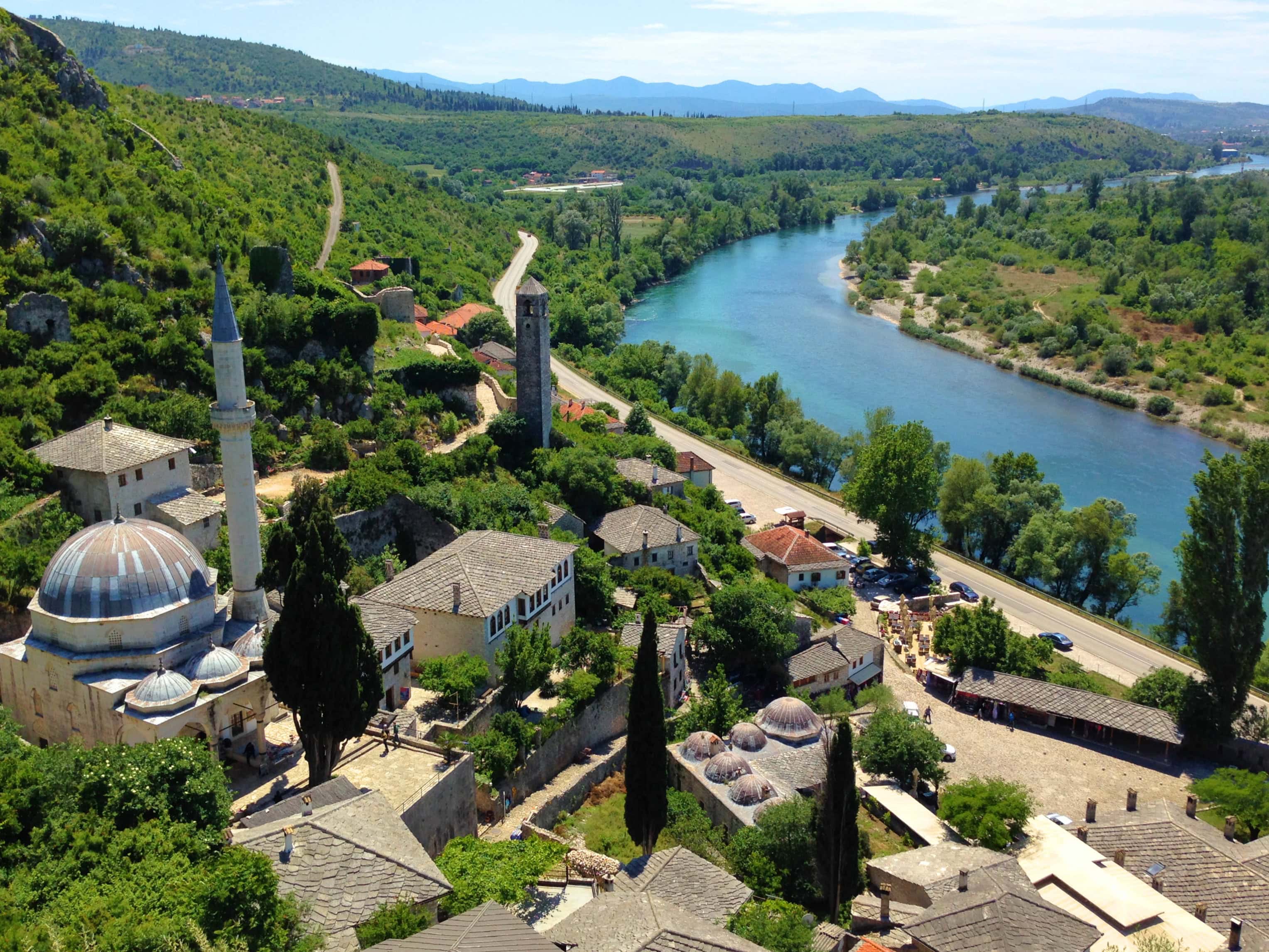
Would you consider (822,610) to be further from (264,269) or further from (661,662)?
(264,269)

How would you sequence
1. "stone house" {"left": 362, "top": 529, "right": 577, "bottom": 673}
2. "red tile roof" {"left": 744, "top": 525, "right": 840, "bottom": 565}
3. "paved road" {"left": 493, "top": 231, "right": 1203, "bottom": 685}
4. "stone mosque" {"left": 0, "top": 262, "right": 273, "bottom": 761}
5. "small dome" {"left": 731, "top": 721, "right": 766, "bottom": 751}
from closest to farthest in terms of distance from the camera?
"stone mosque" {"left": 0, "top": 262, "right": 273, "bottom": 761}
"stone house" {"left": 362, "top": 529, "right": 577, "bottom": 673}
"small dome" {"left": 731, "top": 721, "right": 766, "bottom": 751}
"paved road" {"left": 493, "top": 231, "right": 1203, "bottom": 685}
"red tile roof" {"left": 744, "top": 525, "right": 840, "bottom": 565}

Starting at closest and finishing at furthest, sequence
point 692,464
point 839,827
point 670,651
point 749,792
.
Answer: point 839,827, point 749,792, point 670,651, point 692,464

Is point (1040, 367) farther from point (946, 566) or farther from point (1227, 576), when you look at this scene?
point (1227, 576)

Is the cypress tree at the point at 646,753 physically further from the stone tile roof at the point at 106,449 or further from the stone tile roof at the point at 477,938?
the stone tile roof at the point at 106,449

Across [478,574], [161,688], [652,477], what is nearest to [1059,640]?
[652,477]

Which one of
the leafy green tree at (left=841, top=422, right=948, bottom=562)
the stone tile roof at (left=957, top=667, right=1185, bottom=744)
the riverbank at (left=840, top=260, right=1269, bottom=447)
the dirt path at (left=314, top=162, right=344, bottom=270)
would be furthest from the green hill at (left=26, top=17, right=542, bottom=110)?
the stone tile roof at (left=957, top=667, right=1185, bottom=744)

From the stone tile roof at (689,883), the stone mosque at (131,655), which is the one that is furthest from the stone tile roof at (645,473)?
the stone tile roof at (689,883)

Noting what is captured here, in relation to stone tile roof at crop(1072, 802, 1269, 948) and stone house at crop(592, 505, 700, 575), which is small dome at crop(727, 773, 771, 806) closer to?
stone tile roof at crop(1072, 802, 1269, 948)
